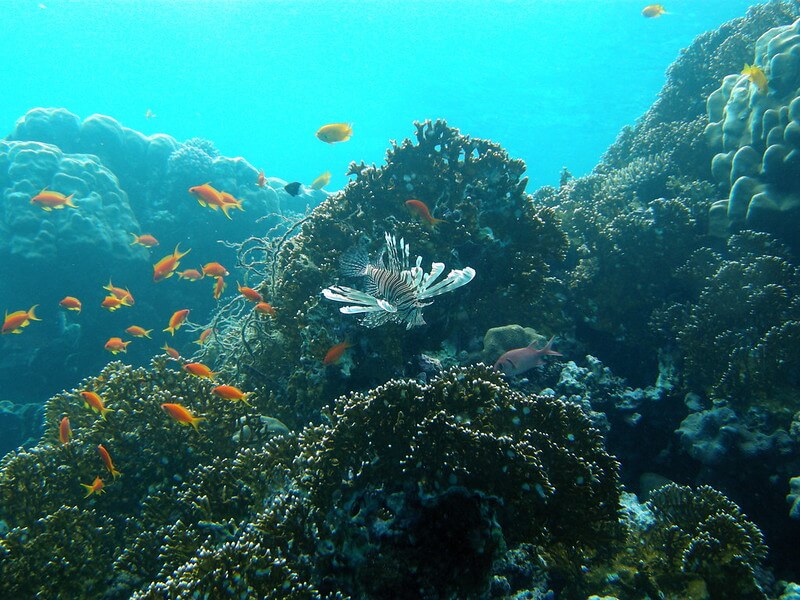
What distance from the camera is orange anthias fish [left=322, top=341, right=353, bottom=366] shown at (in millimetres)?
3990

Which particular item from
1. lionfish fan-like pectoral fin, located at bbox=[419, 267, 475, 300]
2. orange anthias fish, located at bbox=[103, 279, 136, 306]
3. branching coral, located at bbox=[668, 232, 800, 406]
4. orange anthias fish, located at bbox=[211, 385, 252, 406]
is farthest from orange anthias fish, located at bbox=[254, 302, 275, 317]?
branching coral, located at bbox=[668, 232, 800, 406]

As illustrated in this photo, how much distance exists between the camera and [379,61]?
176 feet

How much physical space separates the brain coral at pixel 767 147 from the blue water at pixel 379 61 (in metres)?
29.8

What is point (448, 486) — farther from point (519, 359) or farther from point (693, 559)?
point (693, 559)

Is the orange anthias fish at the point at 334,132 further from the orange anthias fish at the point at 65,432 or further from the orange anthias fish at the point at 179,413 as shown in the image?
the orange anthias fish at the point at 65,432

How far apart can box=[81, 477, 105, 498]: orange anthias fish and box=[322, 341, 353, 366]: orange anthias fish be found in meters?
2.36

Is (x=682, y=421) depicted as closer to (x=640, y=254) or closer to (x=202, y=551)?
(x=640, y=254)

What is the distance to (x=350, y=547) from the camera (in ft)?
8.51

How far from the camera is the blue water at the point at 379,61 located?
121 feet

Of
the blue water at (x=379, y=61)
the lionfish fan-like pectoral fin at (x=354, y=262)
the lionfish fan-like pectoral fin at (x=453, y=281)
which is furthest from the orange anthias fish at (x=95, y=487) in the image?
the blue water at (x=379, y=61)

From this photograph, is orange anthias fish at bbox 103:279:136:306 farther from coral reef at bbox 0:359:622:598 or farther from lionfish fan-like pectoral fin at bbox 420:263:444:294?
lionfish fan-like pectoral fin at bbox 420:263:444:294

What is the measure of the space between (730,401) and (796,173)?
3.60 m

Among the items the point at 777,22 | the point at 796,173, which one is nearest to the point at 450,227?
the point at 796,173

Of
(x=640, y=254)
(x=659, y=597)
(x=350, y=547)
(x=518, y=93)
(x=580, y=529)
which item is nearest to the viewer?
(x=350, y=547)
